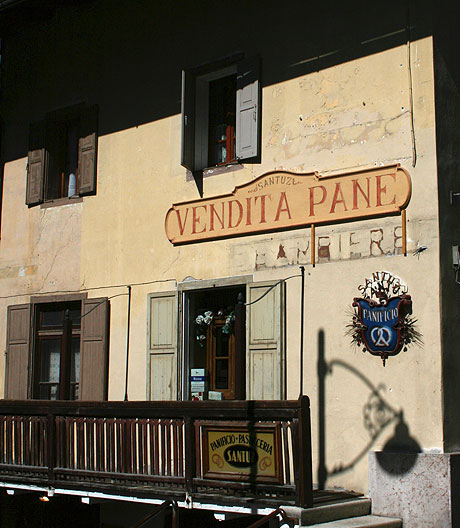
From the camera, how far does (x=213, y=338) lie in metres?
11.9

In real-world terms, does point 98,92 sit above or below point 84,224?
above

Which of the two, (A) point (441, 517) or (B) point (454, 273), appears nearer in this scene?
(A) point (441, 517)

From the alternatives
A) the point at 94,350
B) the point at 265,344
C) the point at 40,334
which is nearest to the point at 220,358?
the point at 265,344

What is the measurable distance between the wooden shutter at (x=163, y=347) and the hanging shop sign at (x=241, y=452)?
2745 mm

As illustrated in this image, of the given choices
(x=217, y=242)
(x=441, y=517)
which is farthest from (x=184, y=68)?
(x=441, y=517)

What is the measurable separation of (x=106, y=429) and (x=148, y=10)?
655 cm

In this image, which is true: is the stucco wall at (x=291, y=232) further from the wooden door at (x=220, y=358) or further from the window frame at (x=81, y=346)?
the wooden door at (x=220, y=358)

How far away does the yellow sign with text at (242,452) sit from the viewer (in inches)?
334

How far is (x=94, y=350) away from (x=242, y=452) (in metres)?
4.70

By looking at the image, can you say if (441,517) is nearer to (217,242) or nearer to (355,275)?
(355,275)

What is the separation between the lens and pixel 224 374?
11.7 m

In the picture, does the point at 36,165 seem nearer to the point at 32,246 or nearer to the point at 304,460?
the point at 32,246

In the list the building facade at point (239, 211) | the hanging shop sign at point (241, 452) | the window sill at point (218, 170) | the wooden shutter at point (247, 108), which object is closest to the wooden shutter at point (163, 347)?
the building facade at point (239, 211)

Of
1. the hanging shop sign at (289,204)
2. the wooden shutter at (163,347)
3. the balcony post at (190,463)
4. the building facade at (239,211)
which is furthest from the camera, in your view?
the wooden shutter at (163,347)
